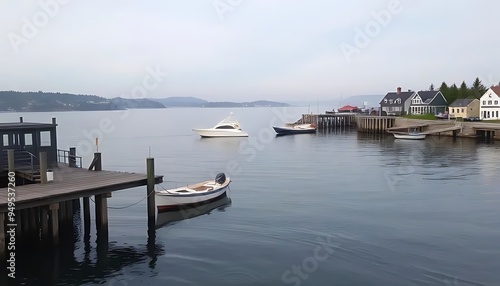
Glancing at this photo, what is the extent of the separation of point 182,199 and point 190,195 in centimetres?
65

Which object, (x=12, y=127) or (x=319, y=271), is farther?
(x=12, y=127)

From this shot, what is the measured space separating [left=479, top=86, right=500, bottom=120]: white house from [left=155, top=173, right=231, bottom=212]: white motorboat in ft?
250

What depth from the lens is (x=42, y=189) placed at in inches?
770

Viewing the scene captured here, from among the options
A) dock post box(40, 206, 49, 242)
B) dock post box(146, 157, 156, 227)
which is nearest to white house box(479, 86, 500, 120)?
dock post box(146, 157, 156, 227)

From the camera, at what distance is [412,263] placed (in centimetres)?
1895

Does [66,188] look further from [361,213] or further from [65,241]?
[361,213]

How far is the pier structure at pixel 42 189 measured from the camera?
60.3 ft

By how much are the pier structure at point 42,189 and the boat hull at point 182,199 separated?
3.62 meters

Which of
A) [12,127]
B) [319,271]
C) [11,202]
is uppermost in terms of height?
[12,127]

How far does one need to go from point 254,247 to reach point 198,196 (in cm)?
862

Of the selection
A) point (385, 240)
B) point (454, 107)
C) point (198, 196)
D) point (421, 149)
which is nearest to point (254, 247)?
point (385, 240)

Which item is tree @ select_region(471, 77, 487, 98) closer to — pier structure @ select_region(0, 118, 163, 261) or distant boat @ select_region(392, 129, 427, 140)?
distant boat @ select_region(392, 129, 427, 140)

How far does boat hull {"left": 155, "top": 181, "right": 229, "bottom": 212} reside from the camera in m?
26.9

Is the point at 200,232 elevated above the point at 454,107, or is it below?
below
